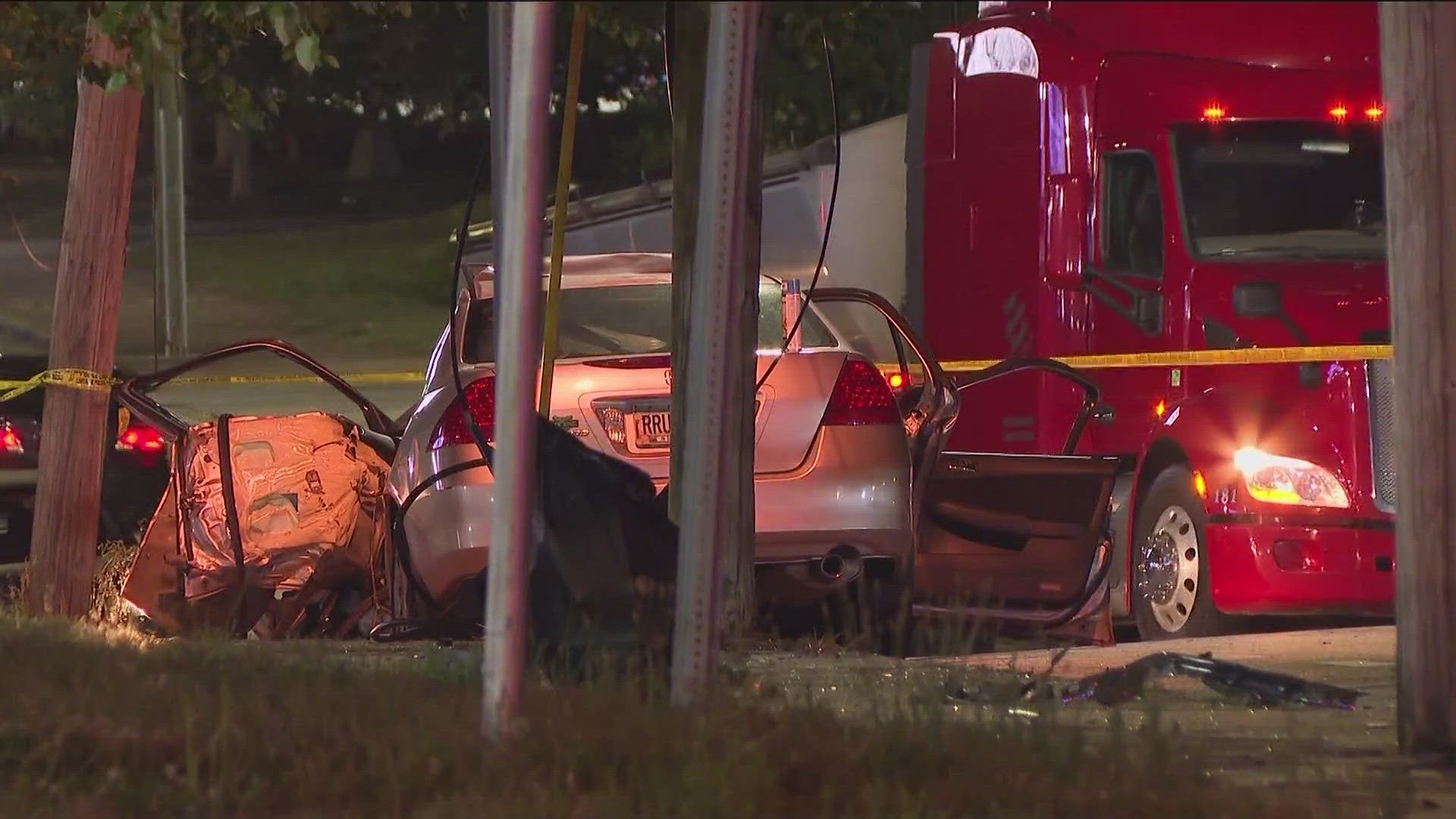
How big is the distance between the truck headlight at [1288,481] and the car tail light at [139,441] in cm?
504

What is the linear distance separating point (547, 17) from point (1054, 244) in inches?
218

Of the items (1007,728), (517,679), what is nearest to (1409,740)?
(1007,728)

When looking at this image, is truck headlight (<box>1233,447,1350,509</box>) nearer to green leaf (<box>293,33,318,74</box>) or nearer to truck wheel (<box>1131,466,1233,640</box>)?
truck wheel (<box>1131,466,1233,640</box>)

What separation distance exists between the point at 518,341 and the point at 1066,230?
18.2ft

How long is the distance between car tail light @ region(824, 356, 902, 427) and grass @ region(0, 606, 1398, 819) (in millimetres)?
2200

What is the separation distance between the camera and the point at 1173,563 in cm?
1012

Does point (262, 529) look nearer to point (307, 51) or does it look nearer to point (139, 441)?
point (139, 441)

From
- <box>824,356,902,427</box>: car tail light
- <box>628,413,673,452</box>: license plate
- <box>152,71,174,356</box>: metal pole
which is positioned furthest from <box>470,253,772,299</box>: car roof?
<box>152,71,174,356</box>: metal pole

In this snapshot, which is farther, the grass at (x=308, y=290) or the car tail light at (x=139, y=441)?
the grass at (x=308, y=290)

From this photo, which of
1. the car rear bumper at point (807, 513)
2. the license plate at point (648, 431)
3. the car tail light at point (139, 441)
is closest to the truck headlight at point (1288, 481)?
the car rear bumper at point (807, 513)

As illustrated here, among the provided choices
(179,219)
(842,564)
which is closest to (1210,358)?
(842,564)

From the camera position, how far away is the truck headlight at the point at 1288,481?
31.6 ft

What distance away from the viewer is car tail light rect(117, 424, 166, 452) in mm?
10516

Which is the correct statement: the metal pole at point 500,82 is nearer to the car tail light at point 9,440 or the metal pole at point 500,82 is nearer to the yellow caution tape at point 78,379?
the yellow caution tape at point 78,379
